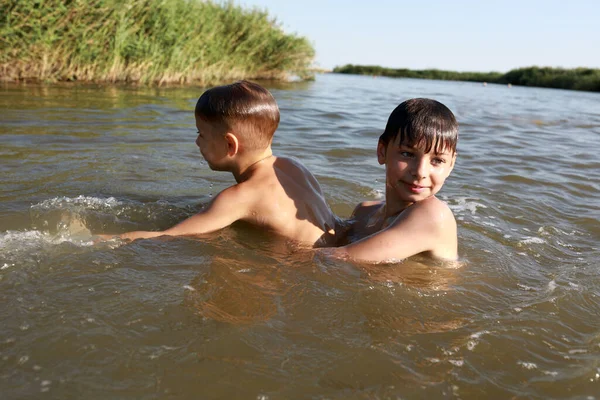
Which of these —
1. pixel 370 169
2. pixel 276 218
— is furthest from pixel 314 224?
pixel 370 169

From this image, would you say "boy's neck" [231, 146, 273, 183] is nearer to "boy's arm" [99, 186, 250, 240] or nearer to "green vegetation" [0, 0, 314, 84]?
"boy's arm" [99, 186, 250, 240]

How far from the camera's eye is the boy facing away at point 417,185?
2.74 m

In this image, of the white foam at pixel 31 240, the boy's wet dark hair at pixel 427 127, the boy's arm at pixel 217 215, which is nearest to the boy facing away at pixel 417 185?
the boy's wet dark hair at pixel 427 127

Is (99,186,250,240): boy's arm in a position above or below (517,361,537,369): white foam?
above

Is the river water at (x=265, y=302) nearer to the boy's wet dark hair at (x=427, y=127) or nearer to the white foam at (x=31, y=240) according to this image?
Answer: the white foam at (x=31, y=240)

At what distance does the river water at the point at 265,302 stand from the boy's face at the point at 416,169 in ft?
1.32

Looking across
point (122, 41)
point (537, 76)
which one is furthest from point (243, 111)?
point (537, 76)

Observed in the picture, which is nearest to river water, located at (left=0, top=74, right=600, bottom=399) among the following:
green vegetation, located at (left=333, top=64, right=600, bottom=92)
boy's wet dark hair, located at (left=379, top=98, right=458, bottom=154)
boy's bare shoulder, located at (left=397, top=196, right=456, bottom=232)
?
boy's bare shoulder, located at (left=397, top=196, right=456, bottom=232)

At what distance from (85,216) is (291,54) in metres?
19.1

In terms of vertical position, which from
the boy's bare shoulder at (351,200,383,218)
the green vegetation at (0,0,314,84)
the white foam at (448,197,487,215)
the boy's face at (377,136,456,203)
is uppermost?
the green vegetation at (0,0,314,84)

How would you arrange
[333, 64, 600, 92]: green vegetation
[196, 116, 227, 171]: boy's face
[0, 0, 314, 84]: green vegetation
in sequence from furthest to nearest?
[333, 64, 600, 92]: green vegetation, [0, 0, 314, 84]: green vegetation, [196, 116, 227, 171]: boy's face

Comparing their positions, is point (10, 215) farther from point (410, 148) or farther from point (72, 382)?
point (410, 148)

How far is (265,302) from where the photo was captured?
2195 millimetres

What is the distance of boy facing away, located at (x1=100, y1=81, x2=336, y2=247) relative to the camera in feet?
9.76
